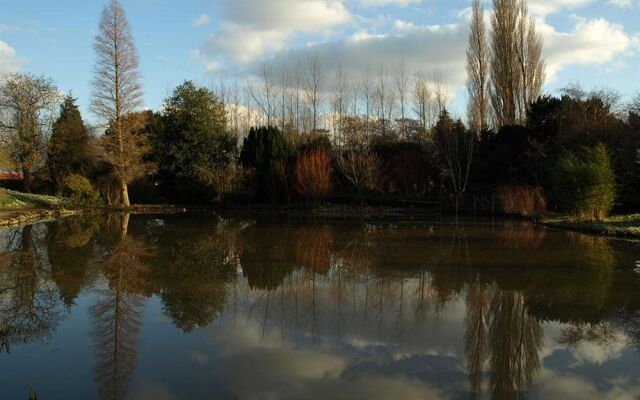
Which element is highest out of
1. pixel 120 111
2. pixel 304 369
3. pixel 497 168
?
pixel 120 111

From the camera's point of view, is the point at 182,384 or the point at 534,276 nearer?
the point at 182,384

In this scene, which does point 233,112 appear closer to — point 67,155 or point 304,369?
point 67,155

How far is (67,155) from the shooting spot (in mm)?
34906

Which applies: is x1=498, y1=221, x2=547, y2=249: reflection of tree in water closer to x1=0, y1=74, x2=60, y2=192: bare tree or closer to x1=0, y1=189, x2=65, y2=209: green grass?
x1=0, y1=189, x2=65, y2=209: green grass

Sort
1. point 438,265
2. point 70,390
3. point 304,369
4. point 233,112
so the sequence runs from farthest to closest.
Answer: point 233,112
point 438,265
point 304,369
point 70,390

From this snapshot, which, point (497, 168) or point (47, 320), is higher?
point (497, 168)

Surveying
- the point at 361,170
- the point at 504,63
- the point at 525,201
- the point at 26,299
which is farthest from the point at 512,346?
the point at 504,63

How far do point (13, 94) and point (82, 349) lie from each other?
3395 cm

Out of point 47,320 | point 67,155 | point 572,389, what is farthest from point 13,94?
point 572,389

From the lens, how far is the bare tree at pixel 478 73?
34812 millimetres

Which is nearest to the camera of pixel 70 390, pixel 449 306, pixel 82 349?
pixel 70 390

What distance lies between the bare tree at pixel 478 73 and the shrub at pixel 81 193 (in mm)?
23898

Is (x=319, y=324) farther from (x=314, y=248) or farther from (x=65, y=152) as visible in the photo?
(x=65, y=152)

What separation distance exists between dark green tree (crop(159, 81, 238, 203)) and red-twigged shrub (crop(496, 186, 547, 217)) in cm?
1707
